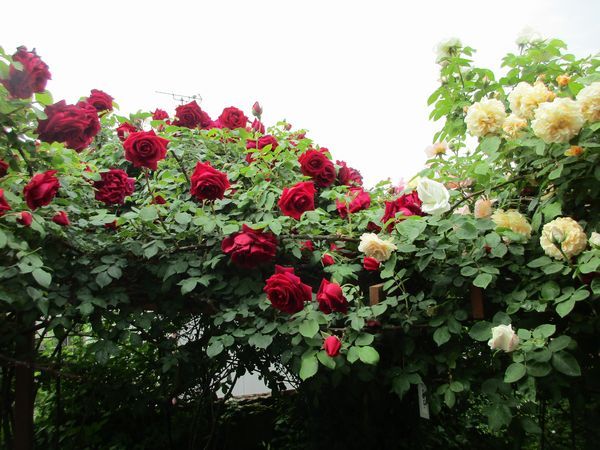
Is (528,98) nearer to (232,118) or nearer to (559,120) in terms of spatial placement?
(559,120)

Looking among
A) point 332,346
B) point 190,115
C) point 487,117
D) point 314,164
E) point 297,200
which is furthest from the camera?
point 190,115

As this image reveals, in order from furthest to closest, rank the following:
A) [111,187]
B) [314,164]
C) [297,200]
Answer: [314,164], [111,187], [297,200]

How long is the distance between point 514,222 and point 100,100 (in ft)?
5.06

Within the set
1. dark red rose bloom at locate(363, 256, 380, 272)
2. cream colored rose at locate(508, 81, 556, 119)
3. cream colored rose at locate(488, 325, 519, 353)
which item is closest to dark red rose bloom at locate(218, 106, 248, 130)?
dark red rose bloom at locate(363, 256, 380, 272)

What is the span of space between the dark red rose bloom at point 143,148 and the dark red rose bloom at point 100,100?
2.11 ft

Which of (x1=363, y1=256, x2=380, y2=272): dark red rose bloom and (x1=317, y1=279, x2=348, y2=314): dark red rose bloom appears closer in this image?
(x1=317, y1=279, x2=348, y2=314): dark red rose bloom

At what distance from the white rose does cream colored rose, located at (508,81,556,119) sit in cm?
28

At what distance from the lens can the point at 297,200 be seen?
129cm

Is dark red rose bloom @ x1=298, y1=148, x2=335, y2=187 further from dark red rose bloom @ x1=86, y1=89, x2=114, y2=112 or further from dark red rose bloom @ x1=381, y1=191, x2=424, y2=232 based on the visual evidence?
dark red rose bloom @ x1=86, y1=89, x2=114, y2=112

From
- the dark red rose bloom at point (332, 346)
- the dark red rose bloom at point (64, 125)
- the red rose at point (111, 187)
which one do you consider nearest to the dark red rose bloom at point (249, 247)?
the dark red rose bloom at point (332, 346)

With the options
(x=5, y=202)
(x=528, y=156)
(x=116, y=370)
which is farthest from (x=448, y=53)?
(x=116, y=370)

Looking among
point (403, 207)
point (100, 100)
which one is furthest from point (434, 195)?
point (100, 100)

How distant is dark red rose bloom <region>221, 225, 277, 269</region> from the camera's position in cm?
127

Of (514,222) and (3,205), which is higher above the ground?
(3,205)
